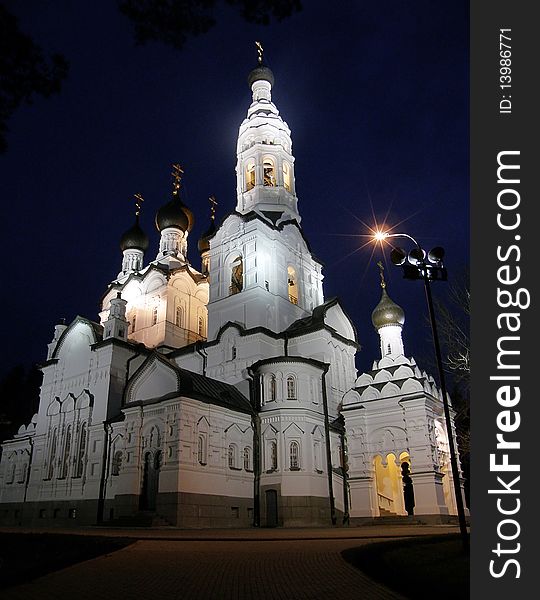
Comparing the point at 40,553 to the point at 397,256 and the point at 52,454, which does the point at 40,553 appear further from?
the point at 52,454

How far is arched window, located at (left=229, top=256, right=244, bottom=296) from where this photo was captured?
32.0m

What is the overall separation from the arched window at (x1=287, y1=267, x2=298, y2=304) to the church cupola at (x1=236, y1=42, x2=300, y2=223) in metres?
3.43

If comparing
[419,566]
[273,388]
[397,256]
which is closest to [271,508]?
[273,388]

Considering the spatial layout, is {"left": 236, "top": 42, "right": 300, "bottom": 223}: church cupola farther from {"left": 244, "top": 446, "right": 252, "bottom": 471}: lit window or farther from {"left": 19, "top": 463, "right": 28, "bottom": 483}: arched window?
{"left": 19, "top": 463, "right": 28, "bottom": 483}: arched window

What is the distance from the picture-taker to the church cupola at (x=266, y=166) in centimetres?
3466

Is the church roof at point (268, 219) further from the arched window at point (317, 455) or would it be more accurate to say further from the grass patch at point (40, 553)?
the grass patch at point (40, 553)

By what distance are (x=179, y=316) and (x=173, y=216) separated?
8.93 m

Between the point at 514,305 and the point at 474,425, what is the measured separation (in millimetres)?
1535

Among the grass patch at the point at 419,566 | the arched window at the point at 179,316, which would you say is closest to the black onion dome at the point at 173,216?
the arched window at the point at 179,316

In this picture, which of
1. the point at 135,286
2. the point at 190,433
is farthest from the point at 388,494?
the point at 135,286

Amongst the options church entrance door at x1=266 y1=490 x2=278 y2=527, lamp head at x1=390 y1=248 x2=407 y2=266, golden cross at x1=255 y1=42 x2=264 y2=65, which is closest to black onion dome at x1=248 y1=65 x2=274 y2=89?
golden cross at x1=255 y1=42 x2=264 y2=65

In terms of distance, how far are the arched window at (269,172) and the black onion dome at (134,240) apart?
45.8ft

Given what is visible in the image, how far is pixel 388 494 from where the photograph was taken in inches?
1059

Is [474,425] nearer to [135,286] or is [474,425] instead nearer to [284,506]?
[284,506]
